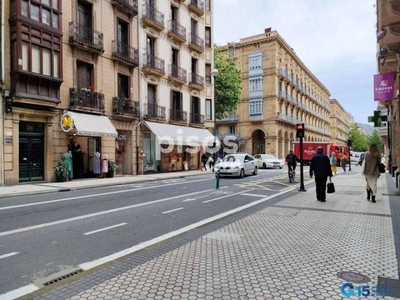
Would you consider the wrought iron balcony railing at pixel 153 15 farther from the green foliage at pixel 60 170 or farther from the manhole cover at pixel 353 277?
the manhole cover at pixel 353 277

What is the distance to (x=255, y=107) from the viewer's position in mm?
47688

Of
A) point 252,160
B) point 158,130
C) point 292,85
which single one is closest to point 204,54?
point 158,130

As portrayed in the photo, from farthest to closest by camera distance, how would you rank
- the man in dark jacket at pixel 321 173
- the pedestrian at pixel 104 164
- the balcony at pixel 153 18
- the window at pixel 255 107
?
the window at pixel 255 107, the balcony at pixel 153 18, the pedestrian at pixel 104 164, the man in dark jacket at pixel 321 173

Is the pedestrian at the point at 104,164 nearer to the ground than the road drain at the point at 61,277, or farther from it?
farther from it

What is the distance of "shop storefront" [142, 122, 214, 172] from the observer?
2382 cm

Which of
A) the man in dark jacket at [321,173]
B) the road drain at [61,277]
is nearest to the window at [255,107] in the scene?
the man in dark jacket at [321,173]

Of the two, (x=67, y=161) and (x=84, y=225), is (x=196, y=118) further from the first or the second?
(x=84, y=225)

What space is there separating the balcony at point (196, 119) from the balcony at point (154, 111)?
15.0 ft

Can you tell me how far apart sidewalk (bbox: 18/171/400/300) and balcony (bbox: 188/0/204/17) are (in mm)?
26136

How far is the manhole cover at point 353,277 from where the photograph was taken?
393 cm

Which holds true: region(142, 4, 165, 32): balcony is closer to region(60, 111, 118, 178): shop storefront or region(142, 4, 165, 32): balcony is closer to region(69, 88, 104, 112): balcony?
region(69, 88, 104, 112): balcony

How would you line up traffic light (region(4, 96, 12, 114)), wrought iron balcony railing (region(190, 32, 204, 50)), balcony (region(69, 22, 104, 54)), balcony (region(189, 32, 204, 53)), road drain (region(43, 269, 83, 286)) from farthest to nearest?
wrought iron balcony railing (region(190, 32, 204, 50)) < balcony (region(189, 32, 204, 53)) < balcony (region(69, 22, 104, 54)) < traffic light (region(4, 96, 12, 114)) < road drain (region(43, 269, 83, 286))

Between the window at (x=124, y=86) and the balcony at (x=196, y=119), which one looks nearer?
the window at (x=124, y=86)

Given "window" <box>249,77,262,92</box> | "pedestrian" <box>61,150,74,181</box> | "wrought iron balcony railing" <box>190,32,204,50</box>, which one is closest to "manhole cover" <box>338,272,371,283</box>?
"pedestrian" <box>61,150,74,181</box>
